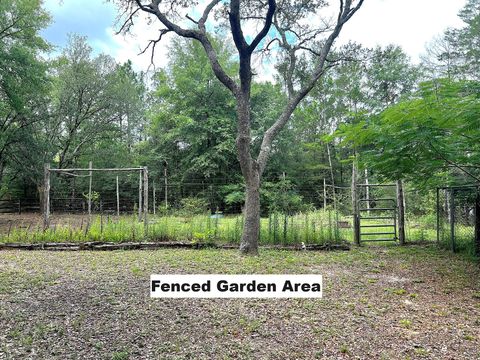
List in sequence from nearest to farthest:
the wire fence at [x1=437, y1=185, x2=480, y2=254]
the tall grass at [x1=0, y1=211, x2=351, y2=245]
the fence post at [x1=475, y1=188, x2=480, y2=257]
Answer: the fence post at [x1=475, y1=188, x2=480, y2=257], the wire fence at [x1=437, y1=185, x2=480, y2=254], the tall grass at [x1=0, y1=211, x2=351, y2=245]

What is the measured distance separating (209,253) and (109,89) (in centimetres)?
1413

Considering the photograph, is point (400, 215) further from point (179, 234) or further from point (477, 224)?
point (179, 234)

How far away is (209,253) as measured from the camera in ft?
20.2

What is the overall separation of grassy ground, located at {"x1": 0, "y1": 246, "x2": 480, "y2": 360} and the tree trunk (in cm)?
96

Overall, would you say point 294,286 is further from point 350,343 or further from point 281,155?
point 281,155

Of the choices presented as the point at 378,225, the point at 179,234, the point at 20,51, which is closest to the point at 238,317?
the point at 179,234

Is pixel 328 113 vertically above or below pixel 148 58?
above

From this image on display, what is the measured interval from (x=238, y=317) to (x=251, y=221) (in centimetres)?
319

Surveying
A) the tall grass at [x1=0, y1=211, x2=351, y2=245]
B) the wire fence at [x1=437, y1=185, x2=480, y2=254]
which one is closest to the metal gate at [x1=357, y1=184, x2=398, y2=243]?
the tall grass at [x1=0, y1=211, x2=351, y2=245]

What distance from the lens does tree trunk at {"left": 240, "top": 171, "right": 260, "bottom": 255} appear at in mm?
6000

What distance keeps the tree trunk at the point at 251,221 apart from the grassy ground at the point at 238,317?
0.96 metres

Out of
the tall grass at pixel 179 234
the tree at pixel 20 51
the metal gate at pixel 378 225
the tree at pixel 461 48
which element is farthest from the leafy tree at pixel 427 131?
the tree at pixel 20 51

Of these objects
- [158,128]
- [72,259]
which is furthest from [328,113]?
[72,259]

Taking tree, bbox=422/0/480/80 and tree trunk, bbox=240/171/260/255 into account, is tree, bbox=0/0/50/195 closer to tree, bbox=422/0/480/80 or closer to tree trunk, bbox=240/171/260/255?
tree trunk, bbox=240/171/260/255
